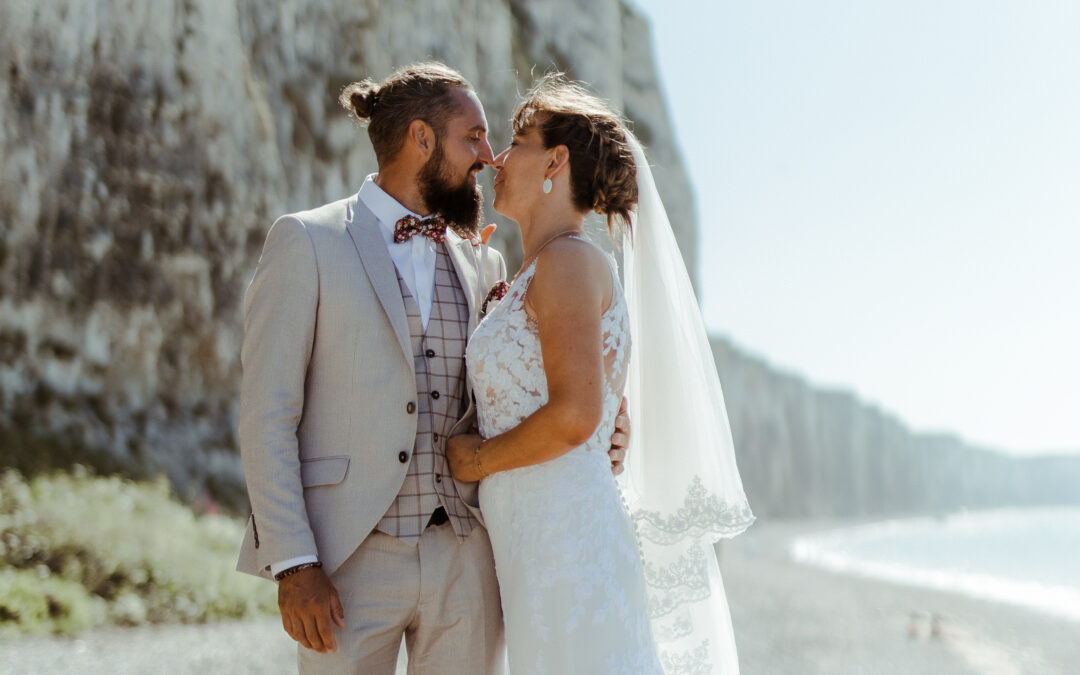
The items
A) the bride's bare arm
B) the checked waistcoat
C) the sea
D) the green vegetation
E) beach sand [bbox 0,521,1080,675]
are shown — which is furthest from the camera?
the sea

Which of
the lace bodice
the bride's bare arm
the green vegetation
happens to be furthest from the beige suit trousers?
the green vegetation

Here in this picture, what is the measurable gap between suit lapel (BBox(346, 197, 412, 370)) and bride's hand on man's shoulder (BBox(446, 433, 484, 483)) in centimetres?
28

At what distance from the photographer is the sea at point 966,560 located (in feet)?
120

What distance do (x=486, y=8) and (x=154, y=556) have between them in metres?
15.7

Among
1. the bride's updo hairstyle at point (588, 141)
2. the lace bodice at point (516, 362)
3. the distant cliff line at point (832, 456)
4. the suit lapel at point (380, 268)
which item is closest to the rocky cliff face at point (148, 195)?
the suit lapel at point (380, 268)

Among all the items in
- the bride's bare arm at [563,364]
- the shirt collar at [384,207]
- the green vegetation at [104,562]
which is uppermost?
the shirt collar at [384,207]

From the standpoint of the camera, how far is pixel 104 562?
9.59 metres

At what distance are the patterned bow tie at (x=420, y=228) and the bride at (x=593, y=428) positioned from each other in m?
0.21

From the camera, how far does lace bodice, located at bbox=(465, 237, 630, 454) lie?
285 centimetres

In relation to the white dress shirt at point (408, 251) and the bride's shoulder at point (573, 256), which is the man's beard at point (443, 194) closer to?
the white dress shirt at point (408, 251)

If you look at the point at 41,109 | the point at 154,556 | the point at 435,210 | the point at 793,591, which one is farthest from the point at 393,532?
the point at 793,591

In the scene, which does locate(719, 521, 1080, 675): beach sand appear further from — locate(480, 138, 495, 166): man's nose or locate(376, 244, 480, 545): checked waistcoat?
locate(480, 138, 495, 166): man's nose

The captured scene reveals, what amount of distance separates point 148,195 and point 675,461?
1331cm

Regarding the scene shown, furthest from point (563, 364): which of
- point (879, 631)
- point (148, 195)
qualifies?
point (879, 631)
